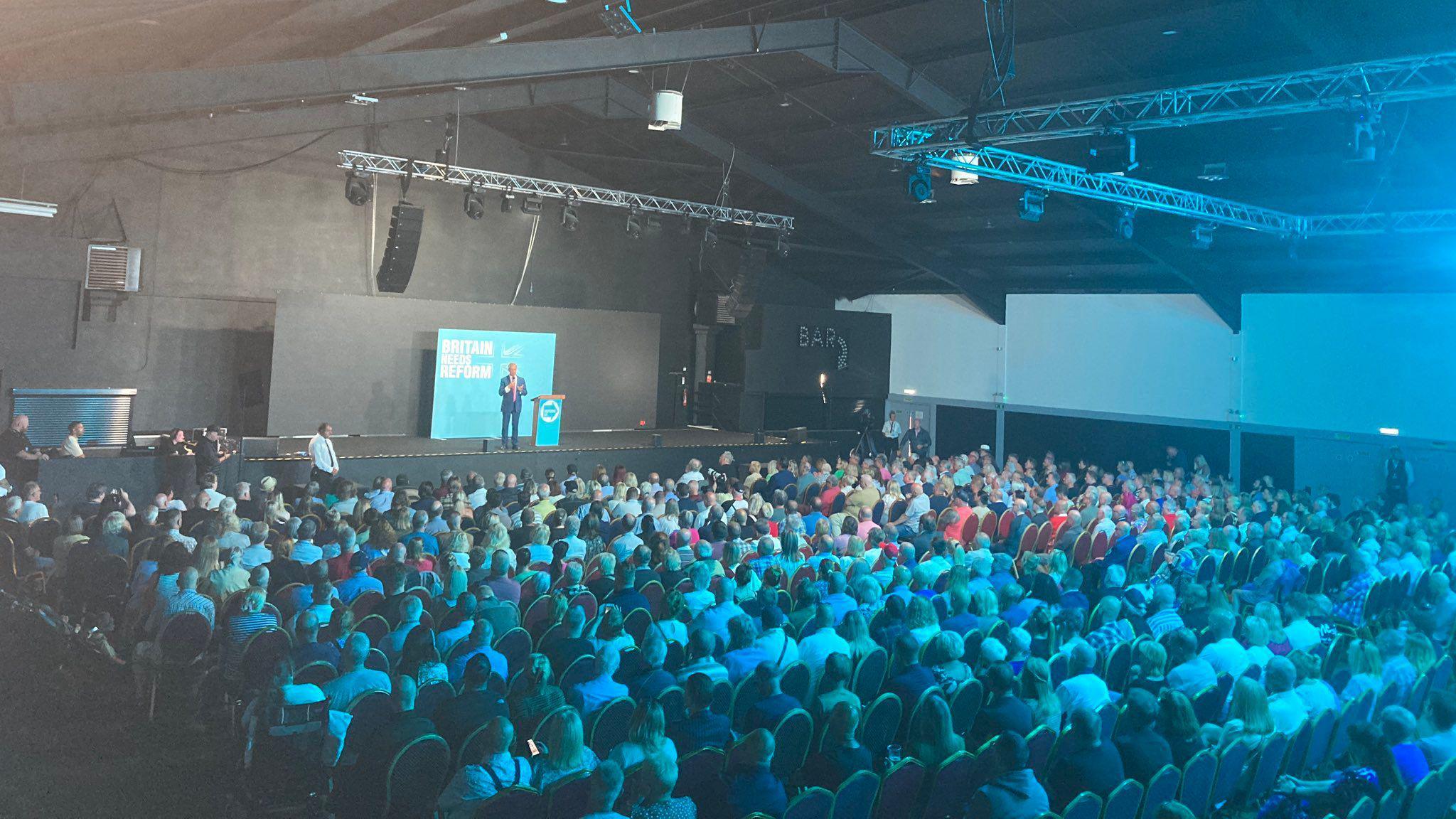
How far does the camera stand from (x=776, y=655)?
5125 mm

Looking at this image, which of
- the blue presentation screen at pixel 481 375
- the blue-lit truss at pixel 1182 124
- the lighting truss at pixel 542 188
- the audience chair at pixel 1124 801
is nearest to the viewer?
the audience chair at pixel 1124 801

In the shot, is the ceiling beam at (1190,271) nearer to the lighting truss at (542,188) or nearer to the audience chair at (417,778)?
the lighting truss at (542,188)

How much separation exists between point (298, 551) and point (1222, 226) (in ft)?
40.3

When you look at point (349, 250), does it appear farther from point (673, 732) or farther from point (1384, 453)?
point (1384, 453)

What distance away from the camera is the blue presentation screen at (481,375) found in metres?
14.9

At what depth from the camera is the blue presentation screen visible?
48.8 ft

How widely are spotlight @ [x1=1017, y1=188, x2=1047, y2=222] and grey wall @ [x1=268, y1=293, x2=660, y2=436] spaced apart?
320 inches

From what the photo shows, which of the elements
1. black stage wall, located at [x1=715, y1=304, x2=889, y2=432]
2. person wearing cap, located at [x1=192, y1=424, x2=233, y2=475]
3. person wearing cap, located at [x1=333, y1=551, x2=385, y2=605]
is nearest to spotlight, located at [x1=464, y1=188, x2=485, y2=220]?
person wearing cap, located at [x1=192, y1=424, x2=233, y2=475]

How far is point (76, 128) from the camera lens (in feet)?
37.2

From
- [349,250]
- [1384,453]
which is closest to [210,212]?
[349,250]

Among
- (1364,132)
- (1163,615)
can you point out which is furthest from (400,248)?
(1364,132)

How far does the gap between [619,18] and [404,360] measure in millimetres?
7867

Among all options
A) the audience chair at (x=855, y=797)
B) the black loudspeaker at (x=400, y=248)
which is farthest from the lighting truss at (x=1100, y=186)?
the audience chair at (x=855, y=797)

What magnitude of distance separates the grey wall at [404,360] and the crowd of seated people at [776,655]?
5194mm
